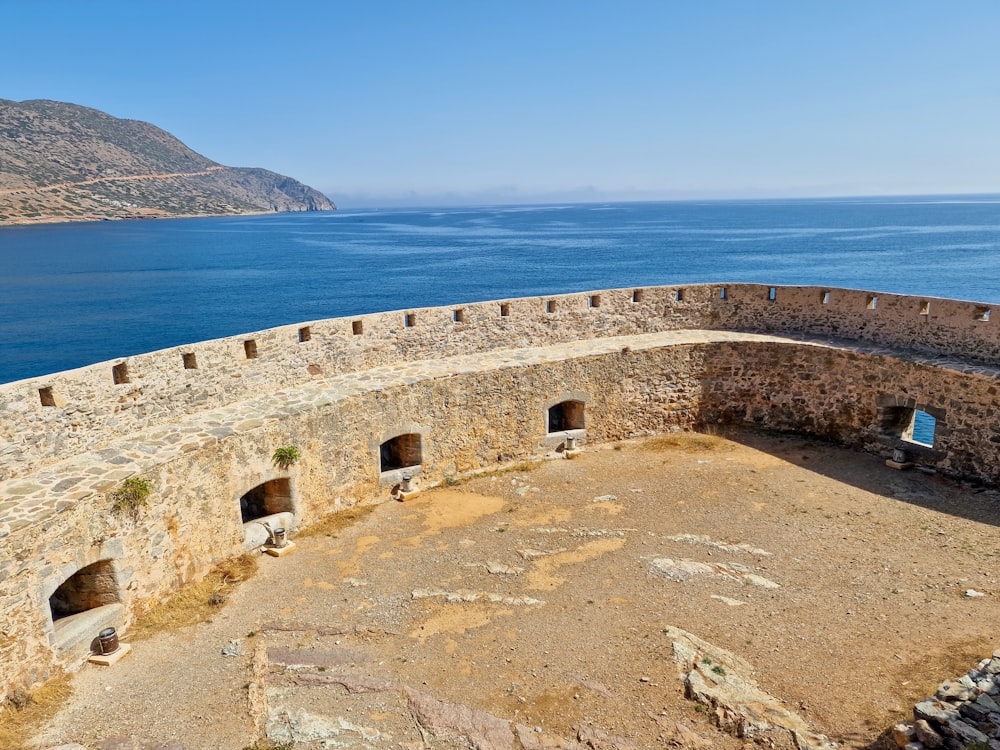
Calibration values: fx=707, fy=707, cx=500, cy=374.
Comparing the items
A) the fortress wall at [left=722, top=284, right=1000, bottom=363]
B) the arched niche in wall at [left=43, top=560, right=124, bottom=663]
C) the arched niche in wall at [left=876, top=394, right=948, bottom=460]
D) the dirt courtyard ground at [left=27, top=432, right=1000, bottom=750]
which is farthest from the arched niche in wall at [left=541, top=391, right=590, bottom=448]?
the arched niche in wall at [left=43, top=560, right=124, bottom=663]

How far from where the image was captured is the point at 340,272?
2127 inches

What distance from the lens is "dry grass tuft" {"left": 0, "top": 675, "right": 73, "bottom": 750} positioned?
279 inches

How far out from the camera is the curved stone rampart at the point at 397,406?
345 inches

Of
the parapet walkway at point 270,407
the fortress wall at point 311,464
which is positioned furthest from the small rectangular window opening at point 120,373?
the fortress wall at point 311,464

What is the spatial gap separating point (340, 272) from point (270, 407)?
4409 centimetres

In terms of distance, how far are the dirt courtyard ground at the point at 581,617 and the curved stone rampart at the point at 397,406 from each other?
84cm

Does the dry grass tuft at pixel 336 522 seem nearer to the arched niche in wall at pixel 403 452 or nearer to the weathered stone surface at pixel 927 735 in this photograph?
the arched niche in wall at pixel 403 452

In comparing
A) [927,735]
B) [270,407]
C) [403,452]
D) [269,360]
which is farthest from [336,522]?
[927,735]

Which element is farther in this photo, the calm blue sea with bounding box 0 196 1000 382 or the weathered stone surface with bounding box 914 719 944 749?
the calm blue sea with bounding box 0 196 1000 382

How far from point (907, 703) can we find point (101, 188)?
122 meters

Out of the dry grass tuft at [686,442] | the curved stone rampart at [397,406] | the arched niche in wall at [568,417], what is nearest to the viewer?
the curved stone rampart at [397,406]

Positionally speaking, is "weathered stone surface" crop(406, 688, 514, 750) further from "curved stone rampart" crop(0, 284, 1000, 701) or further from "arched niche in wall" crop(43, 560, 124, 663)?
"curved stone rampart" crop(0, 284, 1000, 701)

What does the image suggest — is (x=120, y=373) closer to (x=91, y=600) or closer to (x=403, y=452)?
(x=91, y=600)

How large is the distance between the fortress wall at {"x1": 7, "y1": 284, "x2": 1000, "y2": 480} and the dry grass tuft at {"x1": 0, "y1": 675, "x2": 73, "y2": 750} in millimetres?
2668
